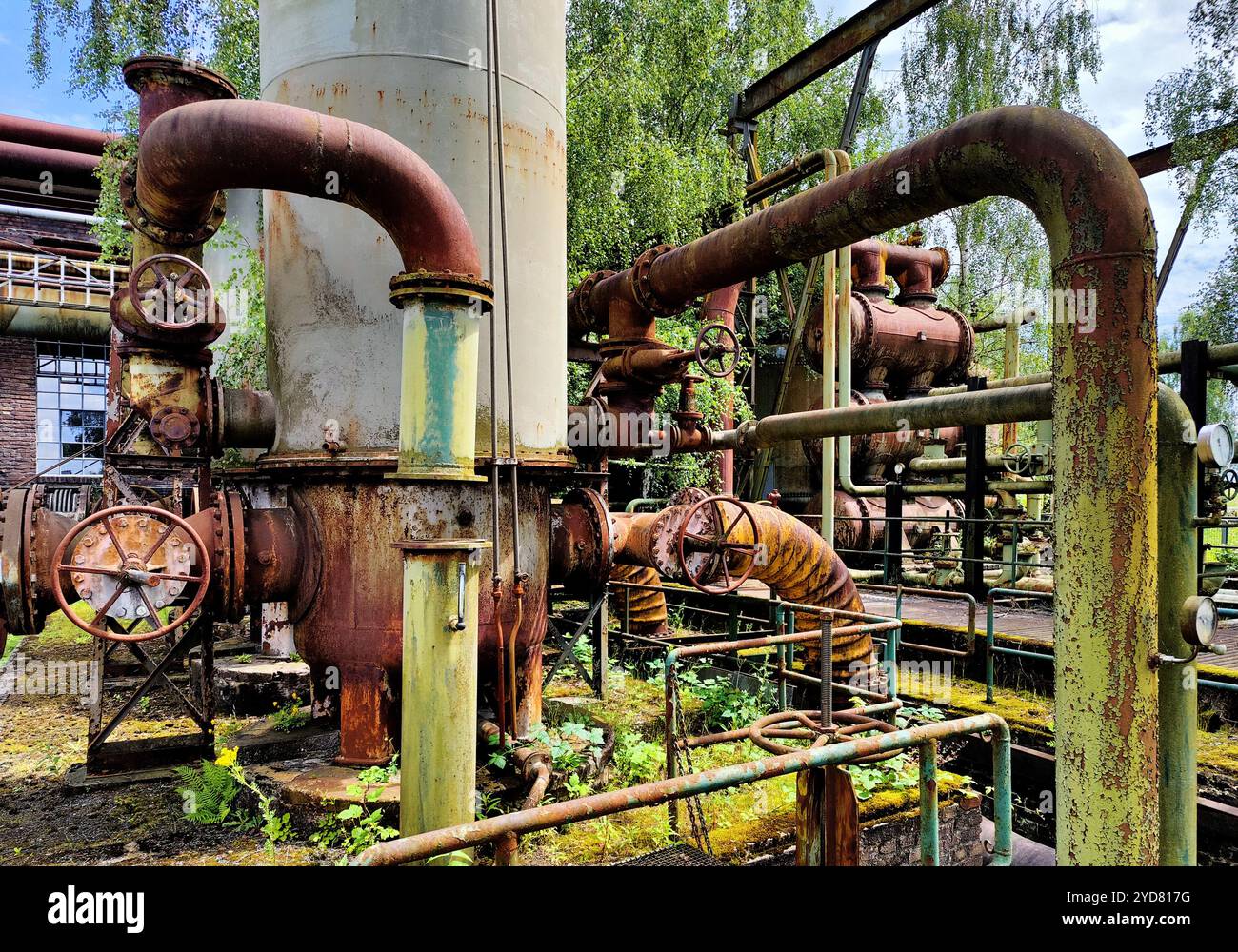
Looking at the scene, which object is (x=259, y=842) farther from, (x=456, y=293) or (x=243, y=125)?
(x=243, y=125)

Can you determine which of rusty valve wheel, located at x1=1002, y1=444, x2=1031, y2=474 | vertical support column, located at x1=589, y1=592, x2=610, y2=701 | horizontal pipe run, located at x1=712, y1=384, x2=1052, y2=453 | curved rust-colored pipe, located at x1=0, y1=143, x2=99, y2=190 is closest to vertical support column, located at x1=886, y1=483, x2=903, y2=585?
rusty valve wheel, located at x1=1002, y1=444, x2=1031, y2=474

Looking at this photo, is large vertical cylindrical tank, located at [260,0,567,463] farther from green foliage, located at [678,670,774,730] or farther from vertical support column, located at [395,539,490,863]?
green foliage, located at [678,670,774,730]

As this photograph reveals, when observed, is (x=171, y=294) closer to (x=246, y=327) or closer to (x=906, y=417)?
(x=246, y=327)

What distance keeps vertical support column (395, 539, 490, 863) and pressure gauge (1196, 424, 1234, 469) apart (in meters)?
2.78

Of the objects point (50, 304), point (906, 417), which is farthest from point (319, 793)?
point (50, 304)

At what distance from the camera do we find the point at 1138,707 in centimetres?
254

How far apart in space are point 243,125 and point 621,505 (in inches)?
376

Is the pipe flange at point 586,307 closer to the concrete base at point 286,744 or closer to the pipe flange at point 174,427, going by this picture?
the pipe flange at point 174,427

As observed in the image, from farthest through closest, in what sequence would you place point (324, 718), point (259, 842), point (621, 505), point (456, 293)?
point (621, 505)
point (324, 718)
point (259, 842)
point (456, 293)

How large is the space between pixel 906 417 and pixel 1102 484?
2214 mm

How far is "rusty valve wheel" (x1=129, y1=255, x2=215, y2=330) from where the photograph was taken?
144 inches

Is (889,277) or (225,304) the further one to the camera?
(889,277)

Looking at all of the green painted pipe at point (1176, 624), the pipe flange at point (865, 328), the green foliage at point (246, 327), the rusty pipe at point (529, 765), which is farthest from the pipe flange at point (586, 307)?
the pipe flange at point (865, 328)

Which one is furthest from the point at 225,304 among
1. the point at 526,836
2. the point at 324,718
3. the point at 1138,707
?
the point at 1138,707
